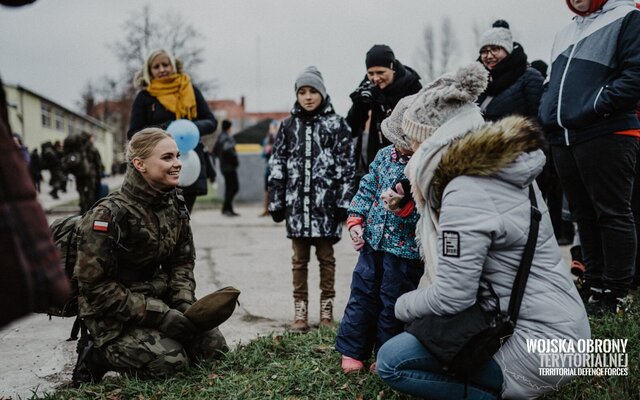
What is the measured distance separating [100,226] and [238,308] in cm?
193

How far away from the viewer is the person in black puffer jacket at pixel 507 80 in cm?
457

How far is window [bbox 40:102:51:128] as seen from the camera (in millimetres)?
46406

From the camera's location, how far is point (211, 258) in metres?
7.06

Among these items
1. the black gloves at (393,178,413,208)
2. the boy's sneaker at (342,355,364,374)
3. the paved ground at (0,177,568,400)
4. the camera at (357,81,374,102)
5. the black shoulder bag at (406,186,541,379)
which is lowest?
the paved ground at (0,177,568,400)

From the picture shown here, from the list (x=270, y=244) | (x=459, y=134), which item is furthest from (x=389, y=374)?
(x=270, y=244)

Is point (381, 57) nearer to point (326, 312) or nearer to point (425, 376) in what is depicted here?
point (326, 312)

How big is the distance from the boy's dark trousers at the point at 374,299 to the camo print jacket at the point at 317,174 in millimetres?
1091

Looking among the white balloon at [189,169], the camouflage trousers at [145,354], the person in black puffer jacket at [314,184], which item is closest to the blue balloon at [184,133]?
the white balloon at [189,169]

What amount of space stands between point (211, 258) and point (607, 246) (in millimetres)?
4706

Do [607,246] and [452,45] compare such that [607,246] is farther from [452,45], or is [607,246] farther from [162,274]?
[452,45]

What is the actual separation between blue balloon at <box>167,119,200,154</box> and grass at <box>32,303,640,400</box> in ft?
6.32

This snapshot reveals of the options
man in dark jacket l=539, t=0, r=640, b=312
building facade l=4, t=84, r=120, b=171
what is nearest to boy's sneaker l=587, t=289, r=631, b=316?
man in dark jacket l=539, t=0, r=640, b=312

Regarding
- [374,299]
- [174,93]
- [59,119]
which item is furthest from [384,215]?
[59,119]

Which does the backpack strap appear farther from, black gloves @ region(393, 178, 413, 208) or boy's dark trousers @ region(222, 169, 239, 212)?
boy's dark trousers @ region(222, 169, 239, 212)
